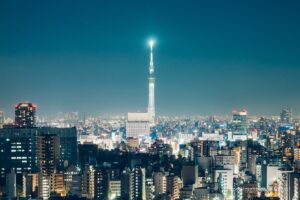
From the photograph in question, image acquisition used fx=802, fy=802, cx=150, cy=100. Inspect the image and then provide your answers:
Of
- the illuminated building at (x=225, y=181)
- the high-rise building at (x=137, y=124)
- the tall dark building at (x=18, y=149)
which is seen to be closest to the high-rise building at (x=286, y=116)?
the high-rise building at (x=137, y=124)

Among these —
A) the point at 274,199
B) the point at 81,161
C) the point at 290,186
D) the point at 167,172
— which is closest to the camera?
the point at 274,199

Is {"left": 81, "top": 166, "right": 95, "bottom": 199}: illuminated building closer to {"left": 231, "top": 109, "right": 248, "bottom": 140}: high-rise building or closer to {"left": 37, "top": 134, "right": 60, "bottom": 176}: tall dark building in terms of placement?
{"left": 37, "top": 134, "right": 60, "bottom": 176}: tall dark building

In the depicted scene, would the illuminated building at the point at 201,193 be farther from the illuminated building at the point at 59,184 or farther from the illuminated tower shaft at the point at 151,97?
the illuminated tower shaft at the point at 151,97

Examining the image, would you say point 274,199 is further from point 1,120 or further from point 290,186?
point 1,120

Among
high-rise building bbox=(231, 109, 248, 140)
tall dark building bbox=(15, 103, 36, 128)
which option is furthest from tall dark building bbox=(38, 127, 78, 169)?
high-rise building bbox=(231, 109, 248, 140)

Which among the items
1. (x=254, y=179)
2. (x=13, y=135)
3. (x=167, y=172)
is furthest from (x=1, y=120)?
(x=254, y=179)

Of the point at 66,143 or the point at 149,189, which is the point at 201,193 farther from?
the point at 66,143
